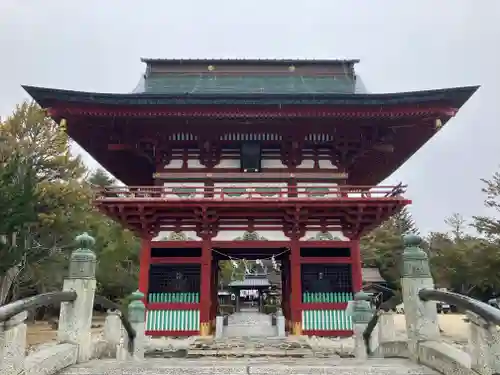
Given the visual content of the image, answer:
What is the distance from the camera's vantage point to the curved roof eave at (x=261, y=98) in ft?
39.1

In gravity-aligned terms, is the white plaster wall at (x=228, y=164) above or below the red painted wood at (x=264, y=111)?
below

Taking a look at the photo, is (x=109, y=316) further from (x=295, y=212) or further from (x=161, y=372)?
(x=295, y=212)

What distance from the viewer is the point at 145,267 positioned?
12727 millimetres

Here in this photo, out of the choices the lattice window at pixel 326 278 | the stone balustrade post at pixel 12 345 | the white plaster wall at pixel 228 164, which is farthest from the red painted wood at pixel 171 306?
the stone balustrade post at pixel 12 345

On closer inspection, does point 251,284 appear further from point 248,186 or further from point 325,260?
point 248,186

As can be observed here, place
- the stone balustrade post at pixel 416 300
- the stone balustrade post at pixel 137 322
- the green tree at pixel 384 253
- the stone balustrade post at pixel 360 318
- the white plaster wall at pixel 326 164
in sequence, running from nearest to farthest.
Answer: the stone balustrade post at pixel 416 300 → the stone balustrade post at pixel 137 322 → the stone balustrade post at pixel 360 318 → the white plaster wall at pixel 326 164 → the green tree at pixel 384 253

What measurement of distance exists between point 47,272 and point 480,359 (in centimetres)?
2673

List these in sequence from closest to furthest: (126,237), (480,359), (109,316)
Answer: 1. (480,359)
2. (109,316)
3. (126,237)

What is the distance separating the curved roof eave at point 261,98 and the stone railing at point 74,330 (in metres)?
5.65

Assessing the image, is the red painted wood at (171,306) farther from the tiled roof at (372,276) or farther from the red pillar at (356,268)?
the tiled roof at (372,276)

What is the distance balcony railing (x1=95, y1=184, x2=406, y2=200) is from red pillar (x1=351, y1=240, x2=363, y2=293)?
1641 mm

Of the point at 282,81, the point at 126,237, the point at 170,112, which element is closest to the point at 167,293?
the point at 170,112

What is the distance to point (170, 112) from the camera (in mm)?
12203

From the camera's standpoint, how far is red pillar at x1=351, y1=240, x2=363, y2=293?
41.7ft
